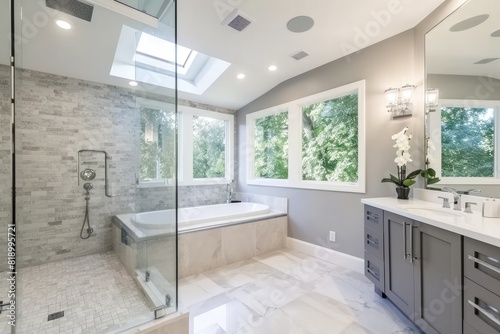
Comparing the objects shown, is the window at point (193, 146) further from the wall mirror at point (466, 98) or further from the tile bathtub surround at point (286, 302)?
the wall mirror at point (466, 98)

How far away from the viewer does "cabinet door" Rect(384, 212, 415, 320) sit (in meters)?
1.68

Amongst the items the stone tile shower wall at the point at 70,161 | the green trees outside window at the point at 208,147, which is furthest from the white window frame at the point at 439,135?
the green trees outside window at the point at 208,147

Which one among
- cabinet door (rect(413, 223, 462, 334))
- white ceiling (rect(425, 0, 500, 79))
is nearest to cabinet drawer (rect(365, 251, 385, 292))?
cabinet door (rect(413, 223, 462, 334))

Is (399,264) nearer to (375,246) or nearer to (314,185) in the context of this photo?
(375,246)

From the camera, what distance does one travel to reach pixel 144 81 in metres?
2.65

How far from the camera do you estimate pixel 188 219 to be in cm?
302

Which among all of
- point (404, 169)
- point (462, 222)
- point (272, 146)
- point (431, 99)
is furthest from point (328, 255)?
point (431, 99)

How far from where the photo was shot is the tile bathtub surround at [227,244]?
2615mm

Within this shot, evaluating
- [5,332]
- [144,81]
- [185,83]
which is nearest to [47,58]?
[144,81]

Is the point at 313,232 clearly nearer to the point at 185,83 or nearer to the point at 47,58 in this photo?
the point at 185,83

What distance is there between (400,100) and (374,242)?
4.89 ft

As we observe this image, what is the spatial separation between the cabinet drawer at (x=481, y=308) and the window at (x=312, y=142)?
1.58 meters

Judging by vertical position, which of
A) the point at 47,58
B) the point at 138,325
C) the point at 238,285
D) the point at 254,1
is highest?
the point at 254,1

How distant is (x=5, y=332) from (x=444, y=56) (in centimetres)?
420
